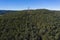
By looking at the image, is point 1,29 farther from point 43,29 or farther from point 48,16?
point 48,16

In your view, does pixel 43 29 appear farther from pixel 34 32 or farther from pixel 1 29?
pixel 1 29

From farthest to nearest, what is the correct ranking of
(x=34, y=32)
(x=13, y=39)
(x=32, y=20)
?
(x=32, y=20), (x=34, y=32), (x=13, y=39)

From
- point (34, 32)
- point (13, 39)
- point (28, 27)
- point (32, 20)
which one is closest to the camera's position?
point (13, 39)

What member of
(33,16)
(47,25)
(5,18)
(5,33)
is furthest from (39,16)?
(5,33)

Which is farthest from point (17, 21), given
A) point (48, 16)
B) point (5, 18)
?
point (48, 16)

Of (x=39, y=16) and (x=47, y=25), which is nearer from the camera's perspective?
(x=47, y=25)

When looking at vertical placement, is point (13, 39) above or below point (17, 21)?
below
